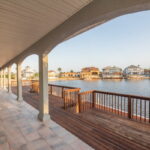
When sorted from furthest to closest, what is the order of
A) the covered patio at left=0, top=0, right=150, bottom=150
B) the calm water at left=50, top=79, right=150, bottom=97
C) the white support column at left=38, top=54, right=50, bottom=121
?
the calm water at left=50, top=79, right=150, bottom=97 → the white support column at left=38, top=54, right=50, bottom=121 → the covered patio at left=0, top=0, right=150, bottom=150

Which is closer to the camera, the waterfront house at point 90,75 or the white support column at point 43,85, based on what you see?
the white support column at point 43,85

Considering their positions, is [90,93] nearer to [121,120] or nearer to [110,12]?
[121,120]

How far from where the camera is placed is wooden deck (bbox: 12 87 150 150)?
216 centimetres

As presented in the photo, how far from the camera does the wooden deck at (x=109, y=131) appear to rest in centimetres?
216

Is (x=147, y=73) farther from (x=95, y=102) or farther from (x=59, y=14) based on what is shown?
(x=59, y=14)

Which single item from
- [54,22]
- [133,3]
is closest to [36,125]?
[54,22]

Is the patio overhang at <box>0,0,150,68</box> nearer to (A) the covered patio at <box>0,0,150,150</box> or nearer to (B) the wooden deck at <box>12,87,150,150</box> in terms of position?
(A) the covered patio at <box>0,0,150,150</box>

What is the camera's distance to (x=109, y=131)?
267 cm

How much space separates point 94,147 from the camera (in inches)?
82.1

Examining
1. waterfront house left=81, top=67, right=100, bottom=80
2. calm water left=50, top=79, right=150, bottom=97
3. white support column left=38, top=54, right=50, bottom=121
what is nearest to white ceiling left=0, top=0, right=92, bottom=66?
white support column left=38, top=54, right=50, bottom=121

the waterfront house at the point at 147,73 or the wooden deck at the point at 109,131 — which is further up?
the waterfront house at the point at 147,73

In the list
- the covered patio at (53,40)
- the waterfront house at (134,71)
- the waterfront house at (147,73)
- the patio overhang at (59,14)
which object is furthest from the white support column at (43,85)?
the waterfront house at (147,73)

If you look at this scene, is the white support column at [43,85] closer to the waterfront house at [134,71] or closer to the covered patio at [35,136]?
the covered patio at [35,136]

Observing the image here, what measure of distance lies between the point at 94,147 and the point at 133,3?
99.0 inches
